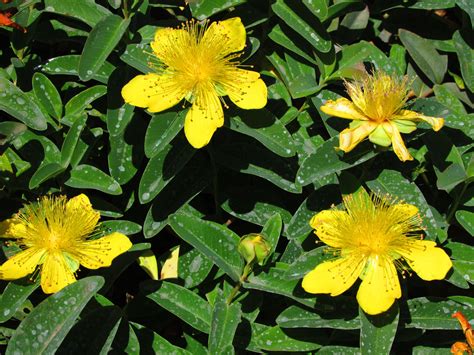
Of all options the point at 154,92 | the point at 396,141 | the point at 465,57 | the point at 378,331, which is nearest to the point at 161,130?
the point at 154,92

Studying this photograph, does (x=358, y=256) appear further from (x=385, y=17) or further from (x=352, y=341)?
(x=385, y=17)

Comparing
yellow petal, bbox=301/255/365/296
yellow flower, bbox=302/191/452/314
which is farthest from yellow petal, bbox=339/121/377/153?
yellow petal, bbox=301/255/365/296

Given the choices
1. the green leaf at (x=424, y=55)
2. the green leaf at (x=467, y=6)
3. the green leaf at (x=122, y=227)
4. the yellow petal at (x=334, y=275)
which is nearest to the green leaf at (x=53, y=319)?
the green leaf at (x=122, y=227)

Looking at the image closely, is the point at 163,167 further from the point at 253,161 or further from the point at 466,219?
the point at 466,219

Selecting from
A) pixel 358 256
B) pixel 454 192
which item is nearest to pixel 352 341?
pixel 358 256

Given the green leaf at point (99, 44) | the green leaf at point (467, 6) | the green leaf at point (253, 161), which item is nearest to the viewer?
the green leaf at point (99, 44)

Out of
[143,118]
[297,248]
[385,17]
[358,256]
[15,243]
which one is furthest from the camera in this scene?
[385,17]

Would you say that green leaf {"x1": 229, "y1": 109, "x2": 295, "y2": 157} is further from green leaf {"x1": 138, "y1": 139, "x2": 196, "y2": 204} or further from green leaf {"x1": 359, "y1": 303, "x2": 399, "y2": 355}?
green leaf {"x1": 359, "y1": 303, "x2": 399, "y2": 355}

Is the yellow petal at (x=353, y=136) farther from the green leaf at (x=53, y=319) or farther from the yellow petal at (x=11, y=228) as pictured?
the yellow petal at (x=11, y=228)
